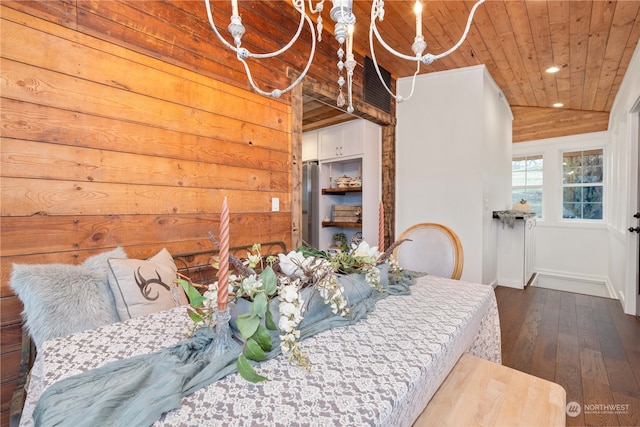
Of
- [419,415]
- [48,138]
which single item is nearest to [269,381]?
[419,415]

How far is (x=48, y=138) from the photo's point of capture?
4.42 ft

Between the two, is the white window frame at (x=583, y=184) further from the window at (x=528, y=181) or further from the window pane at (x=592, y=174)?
the window at (x=528, y=181)

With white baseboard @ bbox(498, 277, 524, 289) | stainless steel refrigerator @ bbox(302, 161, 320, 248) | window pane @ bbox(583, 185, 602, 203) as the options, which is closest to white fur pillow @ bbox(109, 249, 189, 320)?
stainless steel refrigerator @ bbox(302, 161, 320, 248)

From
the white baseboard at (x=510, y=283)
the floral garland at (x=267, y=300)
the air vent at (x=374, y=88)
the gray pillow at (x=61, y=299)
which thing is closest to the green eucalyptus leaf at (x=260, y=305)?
the floral garland at (x=267, y=300)

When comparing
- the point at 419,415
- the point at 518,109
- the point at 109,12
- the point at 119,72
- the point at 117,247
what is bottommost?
the point at 419,415

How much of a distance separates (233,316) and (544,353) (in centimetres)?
245

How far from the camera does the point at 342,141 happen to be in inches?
158

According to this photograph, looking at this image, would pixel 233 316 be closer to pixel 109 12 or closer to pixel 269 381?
pixel 269 381

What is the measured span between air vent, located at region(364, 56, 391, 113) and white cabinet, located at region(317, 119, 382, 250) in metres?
0.35

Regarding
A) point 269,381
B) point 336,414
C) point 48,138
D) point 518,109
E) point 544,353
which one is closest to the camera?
point 336,414

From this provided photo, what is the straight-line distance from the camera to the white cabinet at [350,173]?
380 cm

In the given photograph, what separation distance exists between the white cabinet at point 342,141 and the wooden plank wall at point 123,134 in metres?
1.72

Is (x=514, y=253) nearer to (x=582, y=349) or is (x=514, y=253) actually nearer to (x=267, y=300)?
(x=582, y=349)

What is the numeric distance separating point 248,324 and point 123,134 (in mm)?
1420
